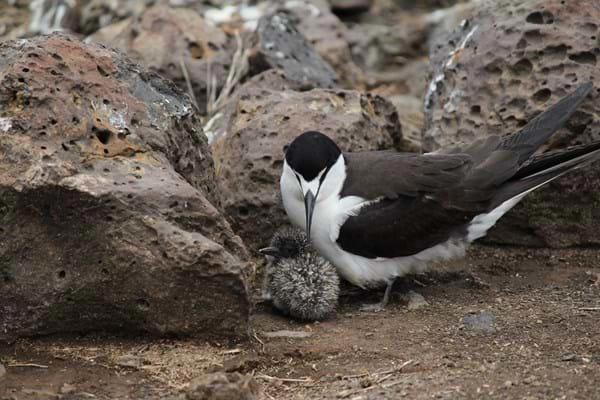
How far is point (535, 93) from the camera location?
23.3 ft

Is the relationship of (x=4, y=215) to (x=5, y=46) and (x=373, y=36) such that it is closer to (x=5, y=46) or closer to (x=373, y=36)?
(x=5, y=46)

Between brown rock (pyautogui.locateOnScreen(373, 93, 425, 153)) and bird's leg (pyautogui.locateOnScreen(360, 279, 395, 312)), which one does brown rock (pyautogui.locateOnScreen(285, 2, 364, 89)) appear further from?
bird's leg (pyautogui.locateOnScreen(360, 279, 395, 312))

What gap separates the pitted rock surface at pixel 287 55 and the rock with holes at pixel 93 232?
331 centimetres

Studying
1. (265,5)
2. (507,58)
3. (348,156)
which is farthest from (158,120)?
(265,5)

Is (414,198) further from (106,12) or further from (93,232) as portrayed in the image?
(106,12)

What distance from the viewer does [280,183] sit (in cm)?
676

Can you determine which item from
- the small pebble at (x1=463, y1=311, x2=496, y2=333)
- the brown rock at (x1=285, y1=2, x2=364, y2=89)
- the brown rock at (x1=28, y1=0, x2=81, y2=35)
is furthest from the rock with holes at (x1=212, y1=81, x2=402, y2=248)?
the brown rock at (x1=28, y1=0, x2=81, y2=35)

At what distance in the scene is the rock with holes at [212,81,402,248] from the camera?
276 inches

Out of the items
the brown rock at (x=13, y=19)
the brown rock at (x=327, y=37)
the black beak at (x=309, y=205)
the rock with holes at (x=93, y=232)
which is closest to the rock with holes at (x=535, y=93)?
the black beak at (x=309, y=205)

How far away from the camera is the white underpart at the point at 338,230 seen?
6.41 m

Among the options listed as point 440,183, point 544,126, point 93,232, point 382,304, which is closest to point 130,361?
point 93,232

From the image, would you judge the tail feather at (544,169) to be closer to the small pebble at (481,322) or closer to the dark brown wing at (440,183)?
the dark brown wing at (440,183)

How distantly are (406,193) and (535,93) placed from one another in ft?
4.51

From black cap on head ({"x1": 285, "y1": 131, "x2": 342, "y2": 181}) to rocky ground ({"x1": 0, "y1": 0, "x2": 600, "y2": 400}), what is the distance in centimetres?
55
